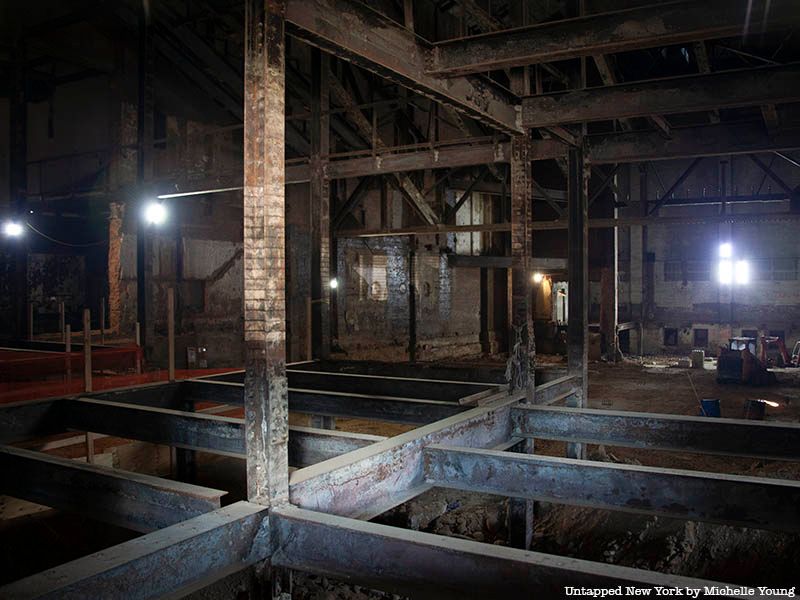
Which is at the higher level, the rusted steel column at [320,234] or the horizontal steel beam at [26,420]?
the rusted steel column at [320,234]

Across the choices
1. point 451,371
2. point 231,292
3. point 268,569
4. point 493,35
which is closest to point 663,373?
point 451,371

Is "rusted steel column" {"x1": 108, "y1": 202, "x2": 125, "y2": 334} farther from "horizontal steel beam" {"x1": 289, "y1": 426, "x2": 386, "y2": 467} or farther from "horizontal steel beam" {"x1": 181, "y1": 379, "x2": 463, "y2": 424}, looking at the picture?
"horizontal steel beam" {"x1": 289, "y1": 426, "x2": 386, "y2": 467}

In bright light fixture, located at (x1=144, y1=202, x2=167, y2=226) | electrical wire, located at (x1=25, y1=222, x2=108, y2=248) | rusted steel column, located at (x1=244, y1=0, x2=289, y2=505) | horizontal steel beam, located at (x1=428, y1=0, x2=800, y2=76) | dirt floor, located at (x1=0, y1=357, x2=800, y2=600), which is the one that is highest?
horizontal steel beam, located at (x1=428, y1=0, x2=800, y2=76)

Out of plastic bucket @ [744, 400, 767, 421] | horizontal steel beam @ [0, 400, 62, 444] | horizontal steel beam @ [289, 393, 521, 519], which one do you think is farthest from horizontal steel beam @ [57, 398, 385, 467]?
plastic bucket @ [744, 400, 767, 421]

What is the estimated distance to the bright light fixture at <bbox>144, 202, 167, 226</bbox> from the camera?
12477 millimetres

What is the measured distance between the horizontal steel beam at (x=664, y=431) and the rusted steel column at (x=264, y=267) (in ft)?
11.5

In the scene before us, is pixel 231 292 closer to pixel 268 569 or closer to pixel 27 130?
pixel 27 130

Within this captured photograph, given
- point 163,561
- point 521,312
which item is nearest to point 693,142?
point 521,312

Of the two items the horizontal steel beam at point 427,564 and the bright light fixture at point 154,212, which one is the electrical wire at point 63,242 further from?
the horizontal steel beam at point 427,564

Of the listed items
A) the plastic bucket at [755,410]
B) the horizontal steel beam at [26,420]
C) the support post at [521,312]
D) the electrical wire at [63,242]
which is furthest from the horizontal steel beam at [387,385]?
the electrical wire at [63,242]

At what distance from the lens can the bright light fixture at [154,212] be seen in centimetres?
1248

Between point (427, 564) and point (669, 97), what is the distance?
5516 mm

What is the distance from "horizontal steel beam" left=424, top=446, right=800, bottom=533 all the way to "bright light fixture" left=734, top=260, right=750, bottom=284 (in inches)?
774

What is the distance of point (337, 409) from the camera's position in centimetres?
A: 730
